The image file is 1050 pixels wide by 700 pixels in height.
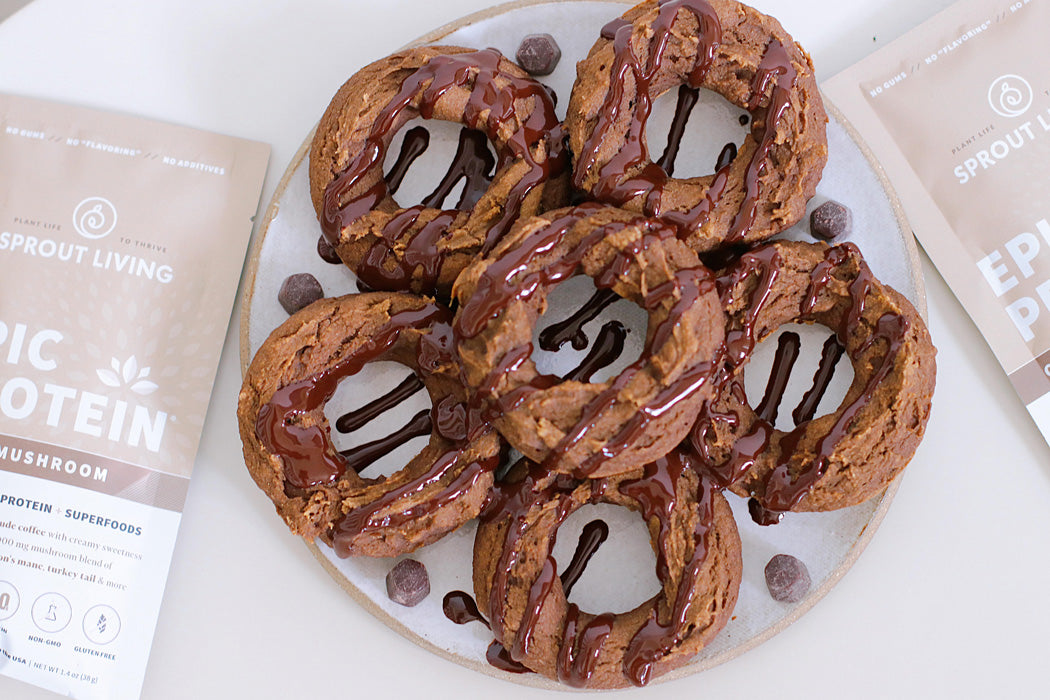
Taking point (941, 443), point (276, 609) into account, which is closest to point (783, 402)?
point (941, 443)

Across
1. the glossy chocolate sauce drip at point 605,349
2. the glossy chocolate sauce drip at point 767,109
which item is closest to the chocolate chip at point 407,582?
the glossy chocolate sauce drip at point 605,349

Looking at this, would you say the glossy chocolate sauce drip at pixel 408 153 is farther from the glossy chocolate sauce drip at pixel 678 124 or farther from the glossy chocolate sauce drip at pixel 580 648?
the glossy chocolate sauce drip at pixel 580 648

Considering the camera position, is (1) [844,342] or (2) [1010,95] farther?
(2) [1010,95]

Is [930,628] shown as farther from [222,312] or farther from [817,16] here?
[222,312]

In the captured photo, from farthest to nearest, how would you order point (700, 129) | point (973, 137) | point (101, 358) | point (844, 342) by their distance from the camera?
point (101, 358) < point (973, 137) < point (700, 129) < point (844, 342)

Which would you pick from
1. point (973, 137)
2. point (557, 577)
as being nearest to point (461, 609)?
point (557, 577)

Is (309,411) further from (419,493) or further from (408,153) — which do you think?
(408,153)

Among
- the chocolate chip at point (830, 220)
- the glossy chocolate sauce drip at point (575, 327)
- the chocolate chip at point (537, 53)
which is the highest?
the chocolate chip at point (537, 53)
